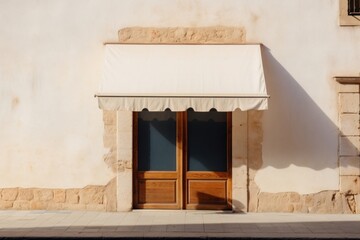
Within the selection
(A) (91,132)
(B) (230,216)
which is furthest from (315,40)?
(A) (91,132)

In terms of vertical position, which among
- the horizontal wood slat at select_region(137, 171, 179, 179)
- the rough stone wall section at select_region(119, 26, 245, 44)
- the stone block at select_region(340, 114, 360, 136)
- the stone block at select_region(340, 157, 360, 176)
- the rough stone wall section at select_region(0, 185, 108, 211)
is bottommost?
the rough stone wall section at select_region(0, 185, 108, 211)

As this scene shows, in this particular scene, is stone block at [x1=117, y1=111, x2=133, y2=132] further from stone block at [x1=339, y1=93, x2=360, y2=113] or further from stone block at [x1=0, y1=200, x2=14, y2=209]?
stone block at [x1=339, y1=93, x2=360, y2=113]

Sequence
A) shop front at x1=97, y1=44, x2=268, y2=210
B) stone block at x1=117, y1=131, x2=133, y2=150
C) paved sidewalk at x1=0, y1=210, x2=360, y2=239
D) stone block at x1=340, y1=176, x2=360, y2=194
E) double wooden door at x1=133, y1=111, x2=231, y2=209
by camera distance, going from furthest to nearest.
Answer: double wooden door at x1=133, y1=111, x2=231, y2=209
stone block at x1=117, y1=131, x2=133, y2=150
stone block at x1=340, y1=176, x2=360, y2=194
shop front at x1=97, y1=44, x2=268, y2=210
paved sidewalk at x1=0, y1=210, x2=360, y2=239

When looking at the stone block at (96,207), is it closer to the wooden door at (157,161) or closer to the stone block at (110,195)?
the stone block at (110,195)

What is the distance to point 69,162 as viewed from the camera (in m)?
11.9

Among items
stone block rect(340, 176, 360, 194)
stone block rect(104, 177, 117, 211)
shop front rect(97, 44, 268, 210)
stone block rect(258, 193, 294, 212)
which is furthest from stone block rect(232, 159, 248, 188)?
stone block rect(104, 177, 117, 211)

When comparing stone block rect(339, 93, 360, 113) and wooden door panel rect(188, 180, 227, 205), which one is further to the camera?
wooden door panel rect(188, 180, 227, 205)

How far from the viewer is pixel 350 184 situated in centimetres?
1170

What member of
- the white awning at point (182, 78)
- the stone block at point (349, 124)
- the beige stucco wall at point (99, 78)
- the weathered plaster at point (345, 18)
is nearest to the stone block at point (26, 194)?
the beige stucco wall at point (99, 78)

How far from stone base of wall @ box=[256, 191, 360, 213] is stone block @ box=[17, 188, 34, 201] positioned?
14.8 ft

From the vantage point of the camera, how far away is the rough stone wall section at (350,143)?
38.4ft

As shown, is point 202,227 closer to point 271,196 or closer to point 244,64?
point 271,196

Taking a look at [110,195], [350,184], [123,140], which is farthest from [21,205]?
[350,184]

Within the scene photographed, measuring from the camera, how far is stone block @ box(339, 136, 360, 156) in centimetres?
1173
